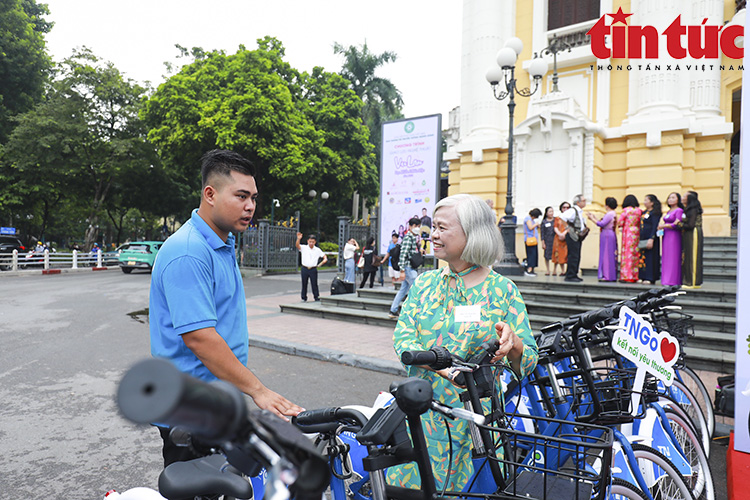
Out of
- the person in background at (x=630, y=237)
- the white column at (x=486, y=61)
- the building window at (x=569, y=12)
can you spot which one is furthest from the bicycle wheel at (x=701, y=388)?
the building window at (x=569, y=12)

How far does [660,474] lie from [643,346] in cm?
58

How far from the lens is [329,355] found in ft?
22.2

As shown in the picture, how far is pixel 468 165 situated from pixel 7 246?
72.8ft

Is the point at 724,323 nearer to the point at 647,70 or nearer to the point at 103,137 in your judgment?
the point at 647,70

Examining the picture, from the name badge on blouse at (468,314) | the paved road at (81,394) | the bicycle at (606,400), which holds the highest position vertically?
the name badge on blouse at (468,314)

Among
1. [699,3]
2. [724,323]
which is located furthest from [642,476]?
[699,3]

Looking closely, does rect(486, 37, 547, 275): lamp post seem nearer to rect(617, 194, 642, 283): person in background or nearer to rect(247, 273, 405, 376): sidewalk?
rect(617, 194, 642, 283): person in background

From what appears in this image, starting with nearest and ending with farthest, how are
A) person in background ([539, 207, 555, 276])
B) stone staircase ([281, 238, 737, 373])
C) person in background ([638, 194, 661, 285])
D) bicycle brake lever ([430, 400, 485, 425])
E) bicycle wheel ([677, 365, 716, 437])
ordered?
bicycle brake lever ([430, 400, 485, 425])
bicycle wheel ([677, 365, 716, 437])
stone staircase ([281, 238, 737, 373])
person in background ([638, 194, 661, 285])
person in background ([539, 207, 555, 276])

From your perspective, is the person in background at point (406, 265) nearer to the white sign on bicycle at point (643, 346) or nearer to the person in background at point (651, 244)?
the person in background at point (651, 244)

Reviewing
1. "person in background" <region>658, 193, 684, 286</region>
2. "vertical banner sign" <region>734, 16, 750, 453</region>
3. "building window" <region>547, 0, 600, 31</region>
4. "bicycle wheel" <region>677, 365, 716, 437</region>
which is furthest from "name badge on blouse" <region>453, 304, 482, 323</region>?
"building window" <region>547, 0, 600, 31</region>

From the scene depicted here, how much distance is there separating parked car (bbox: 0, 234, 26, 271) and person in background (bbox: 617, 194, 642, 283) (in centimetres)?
2423

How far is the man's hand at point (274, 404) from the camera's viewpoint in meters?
1.54

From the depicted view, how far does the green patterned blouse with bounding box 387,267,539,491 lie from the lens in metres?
1.92

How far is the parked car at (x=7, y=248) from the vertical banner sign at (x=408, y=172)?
60.9ft
